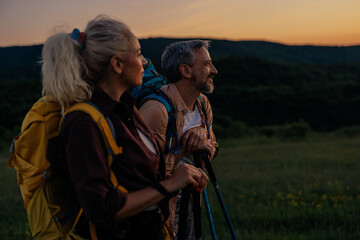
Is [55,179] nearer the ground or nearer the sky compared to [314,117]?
nearer the sky

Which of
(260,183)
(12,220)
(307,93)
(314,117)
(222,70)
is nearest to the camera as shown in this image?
(12,220)

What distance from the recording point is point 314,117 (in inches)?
1641

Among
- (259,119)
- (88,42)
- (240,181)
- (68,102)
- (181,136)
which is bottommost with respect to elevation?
(259,119)

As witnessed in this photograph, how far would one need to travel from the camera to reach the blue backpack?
268 centimetres

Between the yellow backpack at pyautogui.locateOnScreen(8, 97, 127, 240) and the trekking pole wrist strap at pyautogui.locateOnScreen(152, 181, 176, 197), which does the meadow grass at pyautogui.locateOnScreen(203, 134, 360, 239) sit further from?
the yellow backpack at pyautogui.locateOnScreen(8, 97, 127, 240)

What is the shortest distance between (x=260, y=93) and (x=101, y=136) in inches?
1883

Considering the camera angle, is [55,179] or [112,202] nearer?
[112,202]

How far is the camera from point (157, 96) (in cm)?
272

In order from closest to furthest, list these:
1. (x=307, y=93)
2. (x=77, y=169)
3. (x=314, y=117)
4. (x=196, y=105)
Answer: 1. (x=77, y=169)
2. (x=196, y=105)
3. (x=314, y=117)
4. (x=307, y=93)

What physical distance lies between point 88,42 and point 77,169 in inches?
22.4

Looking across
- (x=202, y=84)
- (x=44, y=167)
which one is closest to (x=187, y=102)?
(x=202, y=84)

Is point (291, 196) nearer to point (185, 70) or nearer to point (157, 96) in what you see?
point (185, 70)

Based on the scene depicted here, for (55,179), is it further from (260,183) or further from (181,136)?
(260,183)

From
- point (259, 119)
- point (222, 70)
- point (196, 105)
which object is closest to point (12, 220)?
point (196, 105)
